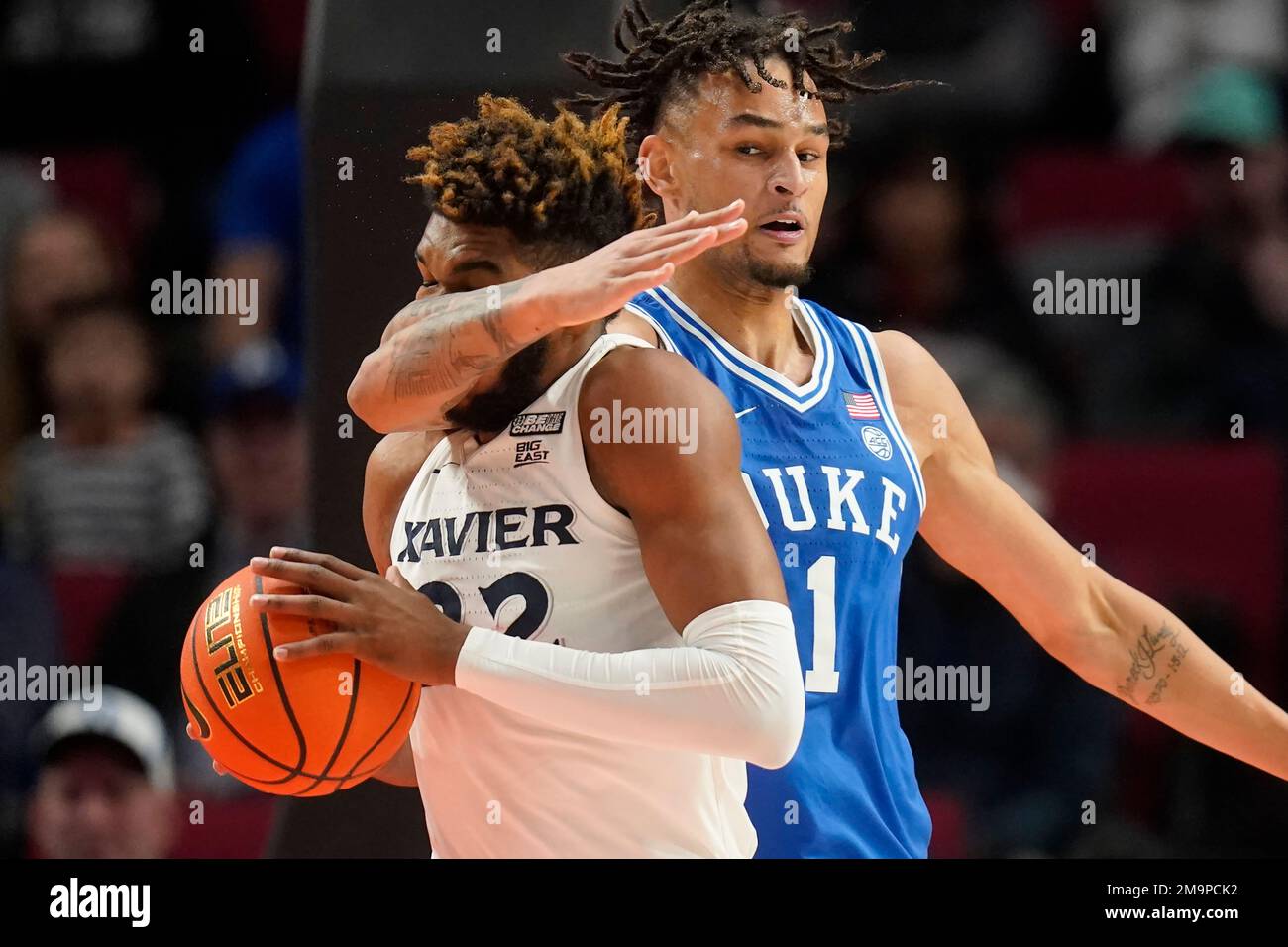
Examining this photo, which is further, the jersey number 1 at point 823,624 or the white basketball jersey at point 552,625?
the jersey number 1 at point 823,624

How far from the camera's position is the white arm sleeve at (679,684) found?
2.37 metres

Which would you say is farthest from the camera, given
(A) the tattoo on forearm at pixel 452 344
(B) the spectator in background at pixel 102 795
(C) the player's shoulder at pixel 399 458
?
(B) the spectator in background at pixel 102 795

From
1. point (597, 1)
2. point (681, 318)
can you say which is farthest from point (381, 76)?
point (681, 318)

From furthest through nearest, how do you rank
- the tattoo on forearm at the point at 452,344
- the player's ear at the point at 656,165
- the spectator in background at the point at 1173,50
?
1. the spectator in background at the point at 1173,50
2. the player's ear at the point at 656,165
3. the tattoo on forearm at the point at 452,344

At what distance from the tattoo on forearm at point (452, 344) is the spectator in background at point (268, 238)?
2.17 m

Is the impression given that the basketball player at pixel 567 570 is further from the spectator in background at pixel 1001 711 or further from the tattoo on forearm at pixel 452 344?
the spectator in background at pixel 1001 711

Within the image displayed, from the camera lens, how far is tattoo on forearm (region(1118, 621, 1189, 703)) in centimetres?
320

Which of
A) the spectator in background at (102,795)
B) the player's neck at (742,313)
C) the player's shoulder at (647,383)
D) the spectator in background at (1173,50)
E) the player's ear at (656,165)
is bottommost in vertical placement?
the spectator in background at (102,795)

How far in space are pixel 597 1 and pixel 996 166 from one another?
1969 millimetres

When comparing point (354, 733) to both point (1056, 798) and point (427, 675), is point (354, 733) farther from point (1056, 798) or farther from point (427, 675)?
point (1056, 798)

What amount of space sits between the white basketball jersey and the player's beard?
24 millimetres

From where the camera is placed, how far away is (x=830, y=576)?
2918mm

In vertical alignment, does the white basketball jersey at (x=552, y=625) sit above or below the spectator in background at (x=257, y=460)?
below

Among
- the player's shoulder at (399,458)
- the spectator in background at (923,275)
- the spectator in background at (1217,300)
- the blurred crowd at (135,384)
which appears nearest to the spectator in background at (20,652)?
the blurred crowd at (135,384)
